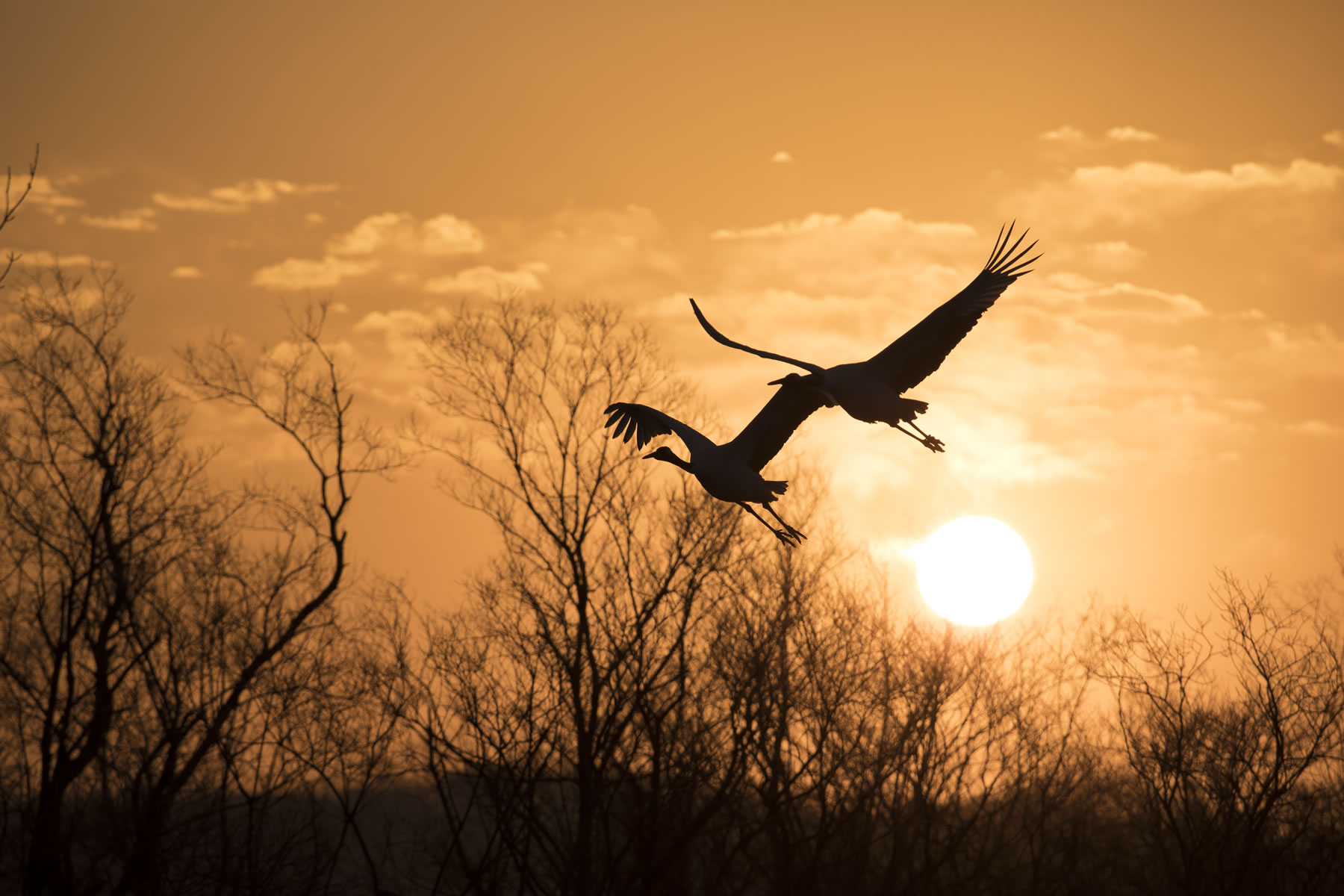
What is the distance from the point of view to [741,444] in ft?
36.3

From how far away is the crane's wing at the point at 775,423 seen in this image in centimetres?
1099

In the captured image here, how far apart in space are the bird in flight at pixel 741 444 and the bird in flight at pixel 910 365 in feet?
0.78

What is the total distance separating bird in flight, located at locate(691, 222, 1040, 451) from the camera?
10.7 meters

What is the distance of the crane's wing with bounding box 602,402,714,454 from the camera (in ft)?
34.6

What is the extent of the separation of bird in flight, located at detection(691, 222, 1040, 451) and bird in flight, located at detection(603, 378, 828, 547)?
237 millimetres

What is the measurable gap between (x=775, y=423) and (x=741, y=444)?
38 centimetres

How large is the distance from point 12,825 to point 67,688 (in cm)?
637

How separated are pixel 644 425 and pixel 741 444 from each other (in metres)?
0.90

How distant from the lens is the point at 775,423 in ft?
36.5

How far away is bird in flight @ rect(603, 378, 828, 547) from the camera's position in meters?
10.1

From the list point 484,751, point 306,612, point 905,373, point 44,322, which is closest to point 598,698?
point 484,751

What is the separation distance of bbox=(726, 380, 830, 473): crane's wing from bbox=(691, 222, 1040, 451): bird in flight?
0.31 m

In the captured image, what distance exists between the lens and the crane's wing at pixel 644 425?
10.5m

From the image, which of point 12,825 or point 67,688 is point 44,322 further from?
point 12,825
